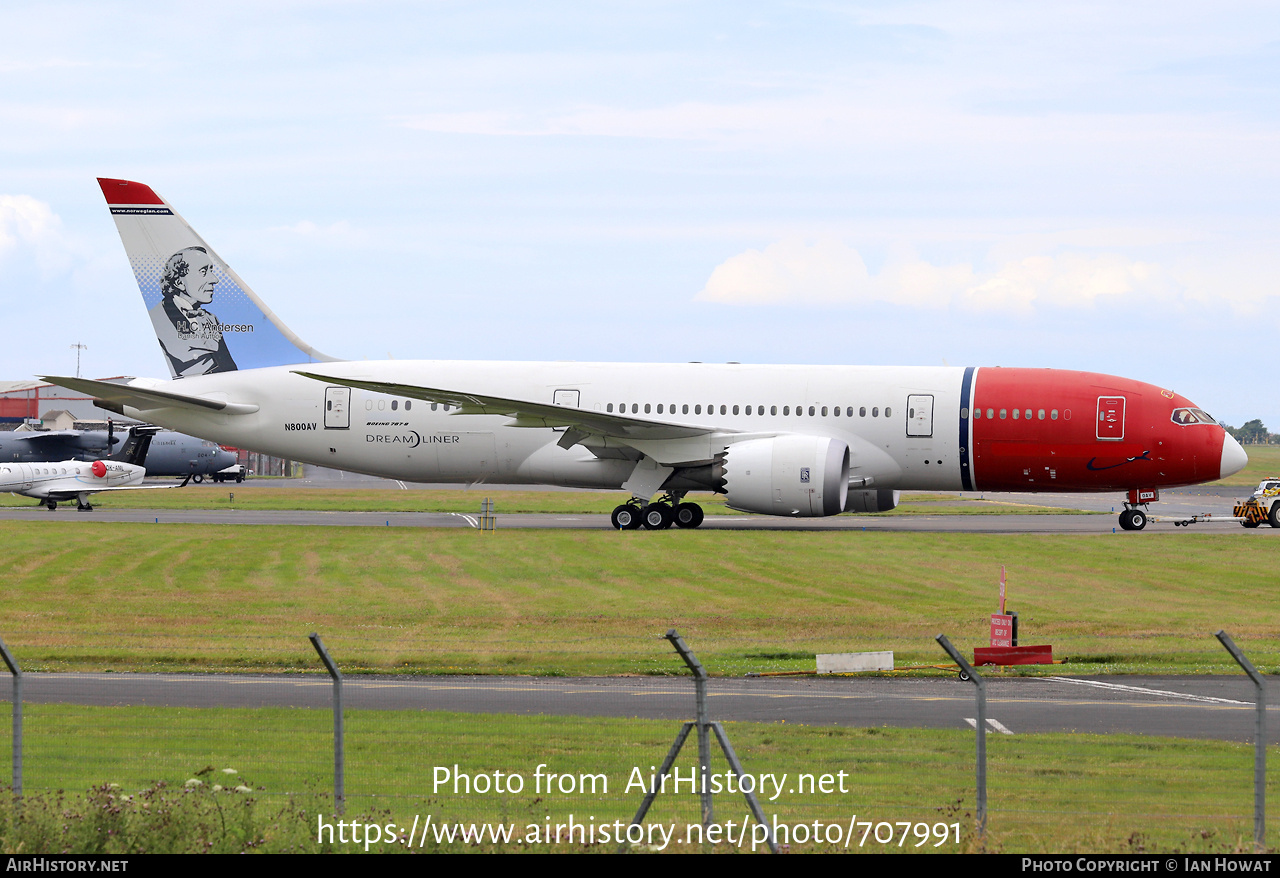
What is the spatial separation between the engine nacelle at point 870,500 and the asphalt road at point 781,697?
66.5 ft

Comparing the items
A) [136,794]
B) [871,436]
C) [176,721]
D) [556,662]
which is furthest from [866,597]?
[136,794]

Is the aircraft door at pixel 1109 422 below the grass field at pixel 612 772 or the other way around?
the other way around

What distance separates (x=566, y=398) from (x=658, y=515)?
4189 millimetres

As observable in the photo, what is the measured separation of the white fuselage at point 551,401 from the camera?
35938 mm

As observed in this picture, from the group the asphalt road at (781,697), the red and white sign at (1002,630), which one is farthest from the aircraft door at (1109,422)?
the asphalt road at (781,697)

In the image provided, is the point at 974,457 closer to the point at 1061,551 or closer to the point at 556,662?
the point at 1061,551

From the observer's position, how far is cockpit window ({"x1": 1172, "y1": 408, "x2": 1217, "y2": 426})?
116 feet

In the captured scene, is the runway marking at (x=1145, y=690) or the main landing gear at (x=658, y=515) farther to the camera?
the main landing gear at (x=658, y=515)

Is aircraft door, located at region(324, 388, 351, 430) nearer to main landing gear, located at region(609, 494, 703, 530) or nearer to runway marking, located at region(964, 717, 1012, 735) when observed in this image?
main landing gear, located at region(609, 494, 703, 530)

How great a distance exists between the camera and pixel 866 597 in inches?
995

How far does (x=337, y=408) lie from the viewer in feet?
125

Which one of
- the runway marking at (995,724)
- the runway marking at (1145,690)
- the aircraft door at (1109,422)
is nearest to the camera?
the runway marking at (995,724)

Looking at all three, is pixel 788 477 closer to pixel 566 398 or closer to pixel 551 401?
pixel 566 398

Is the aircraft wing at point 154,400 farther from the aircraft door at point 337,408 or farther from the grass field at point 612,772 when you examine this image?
the grass field at point 612,772
